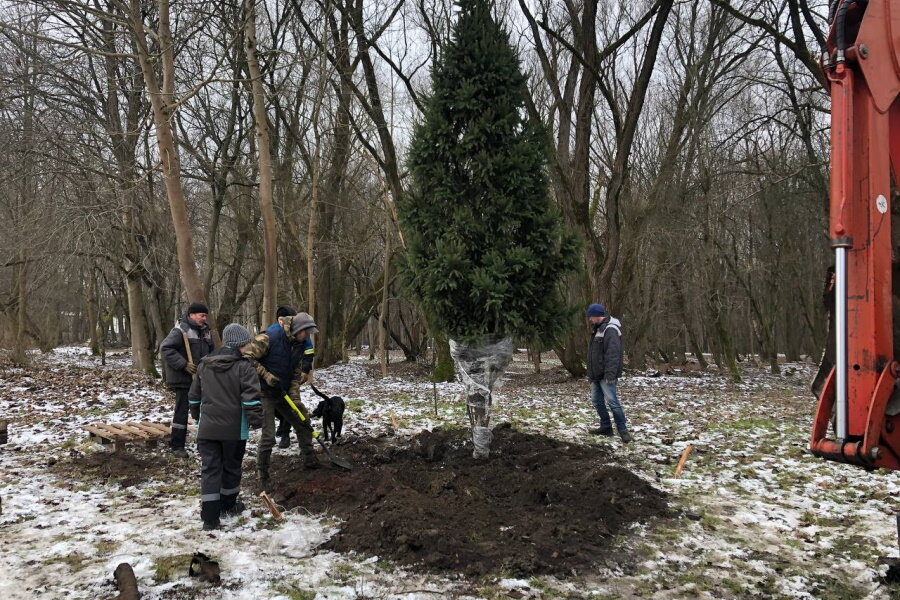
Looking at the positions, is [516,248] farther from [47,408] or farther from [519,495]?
[47,408]

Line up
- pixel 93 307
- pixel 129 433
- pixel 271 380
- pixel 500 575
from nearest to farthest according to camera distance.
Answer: pixel 500 575
pixel 271 380
pixel 129 433
pixel 93 307

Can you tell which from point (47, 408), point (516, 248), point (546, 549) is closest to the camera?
point (546, 549)

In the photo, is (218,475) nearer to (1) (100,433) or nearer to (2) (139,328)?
→ (1) (100,433)

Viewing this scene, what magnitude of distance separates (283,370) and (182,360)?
4.90ft

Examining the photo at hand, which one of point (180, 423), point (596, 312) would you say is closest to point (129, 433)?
point (180, 423)

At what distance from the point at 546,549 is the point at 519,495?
47.3 inches

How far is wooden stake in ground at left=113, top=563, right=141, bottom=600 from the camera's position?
353cm

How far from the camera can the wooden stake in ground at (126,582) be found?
3.53 meters

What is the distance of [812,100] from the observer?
17.6m

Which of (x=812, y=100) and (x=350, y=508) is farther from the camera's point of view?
(x=812, y=100)

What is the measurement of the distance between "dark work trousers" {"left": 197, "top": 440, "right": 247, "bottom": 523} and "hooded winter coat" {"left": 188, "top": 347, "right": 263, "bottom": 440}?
0.09 metres

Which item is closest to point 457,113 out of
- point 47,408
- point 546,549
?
point 546,549

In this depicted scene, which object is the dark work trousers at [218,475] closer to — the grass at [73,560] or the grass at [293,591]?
the grass at [73,560]

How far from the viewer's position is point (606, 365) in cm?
801
